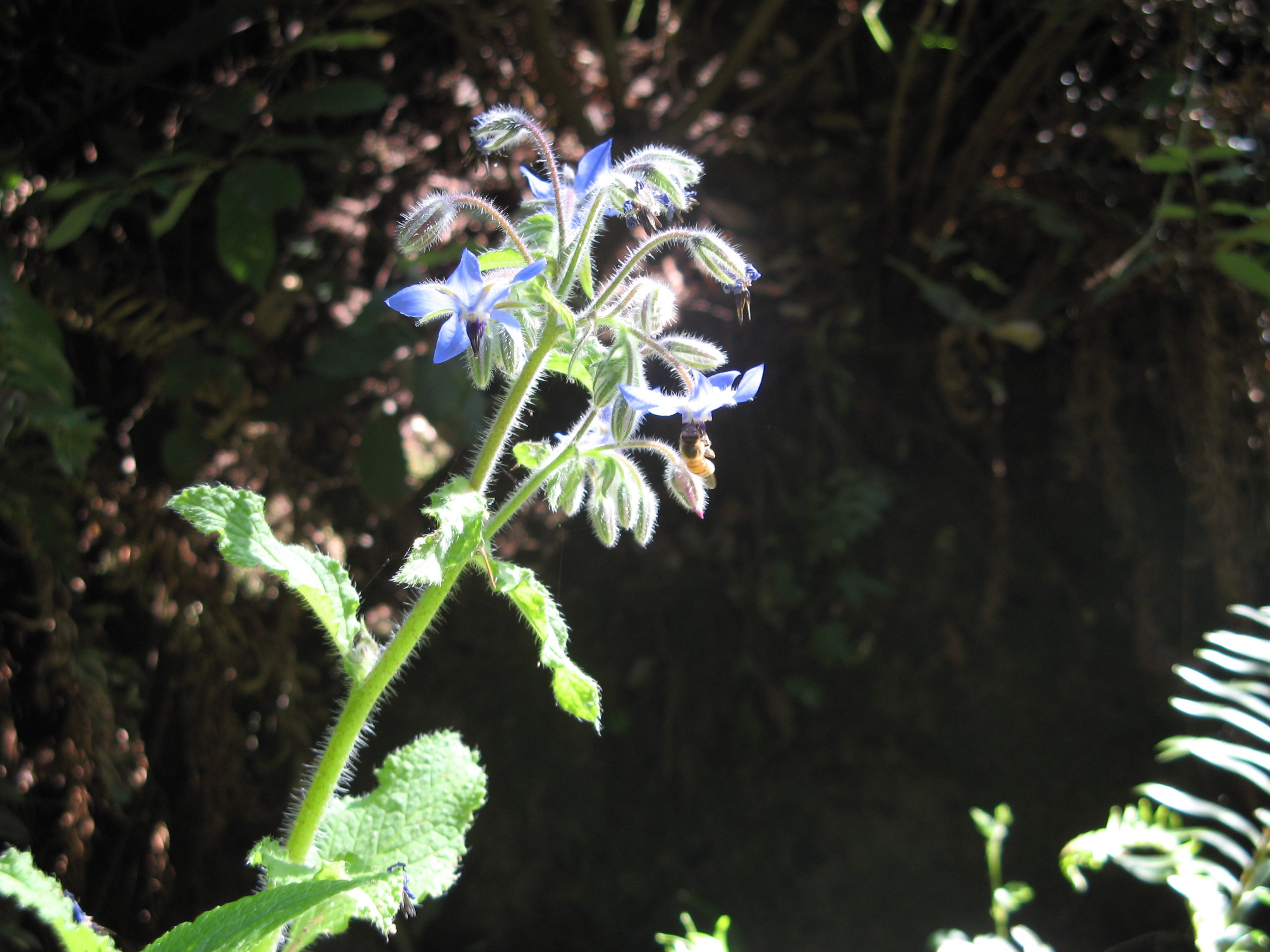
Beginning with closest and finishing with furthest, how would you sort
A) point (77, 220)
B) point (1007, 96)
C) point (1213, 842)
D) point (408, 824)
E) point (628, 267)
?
1. point (628, 267)
2. point (408, 824)
3. point (1213, 842)
4. point (77, 220)
5. point (1007, 96)

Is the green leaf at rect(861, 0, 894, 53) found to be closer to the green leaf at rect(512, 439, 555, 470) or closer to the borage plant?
the borage plant

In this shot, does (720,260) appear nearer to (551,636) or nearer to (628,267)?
(628,267)

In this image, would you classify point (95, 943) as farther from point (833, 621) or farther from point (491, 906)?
point (833, 621)

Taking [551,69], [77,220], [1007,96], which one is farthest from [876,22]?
[77,220]

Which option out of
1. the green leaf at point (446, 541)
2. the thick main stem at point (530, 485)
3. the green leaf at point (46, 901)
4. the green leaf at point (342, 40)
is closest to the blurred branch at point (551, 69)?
the green leaf at point (342, 40)

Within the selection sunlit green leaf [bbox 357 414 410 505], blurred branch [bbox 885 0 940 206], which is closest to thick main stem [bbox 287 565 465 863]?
sunlit green leaf [bbox 357 414 410 505]

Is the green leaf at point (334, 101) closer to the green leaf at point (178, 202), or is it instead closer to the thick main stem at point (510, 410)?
the green leaf at point (178, 202)

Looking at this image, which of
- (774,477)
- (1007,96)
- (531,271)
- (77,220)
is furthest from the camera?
(774,477)
